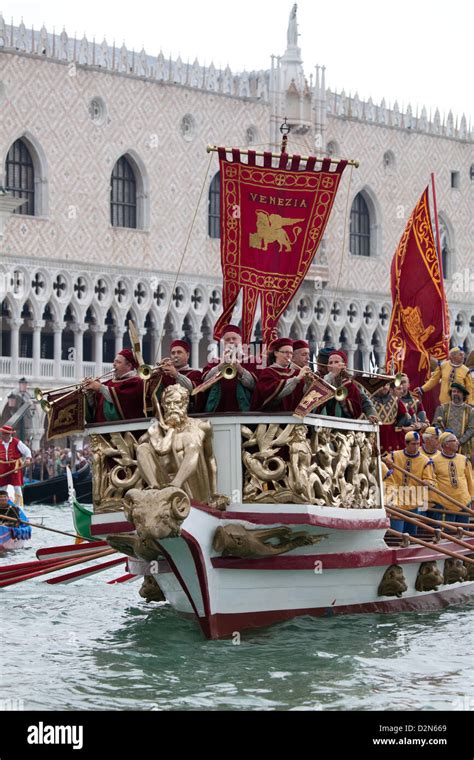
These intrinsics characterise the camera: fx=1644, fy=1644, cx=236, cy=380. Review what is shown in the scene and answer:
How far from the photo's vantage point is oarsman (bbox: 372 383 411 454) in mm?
10700

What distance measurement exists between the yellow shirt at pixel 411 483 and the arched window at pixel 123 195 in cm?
2029

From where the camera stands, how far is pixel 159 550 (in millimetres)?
8352

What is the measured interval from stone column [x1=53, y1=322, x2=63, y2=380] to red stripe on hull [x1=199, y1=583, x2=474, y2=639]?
1874cm

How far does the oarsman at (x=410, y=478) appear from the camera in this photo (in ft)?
36.6

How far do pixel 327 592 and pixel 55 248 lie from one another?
21.1m

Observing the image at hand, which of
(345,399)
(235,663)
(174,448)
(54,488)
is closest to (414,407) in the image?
(345,399)

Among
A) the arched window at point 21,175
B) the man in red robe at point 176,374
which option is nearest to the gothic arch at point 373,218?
the arched window at point 21,175

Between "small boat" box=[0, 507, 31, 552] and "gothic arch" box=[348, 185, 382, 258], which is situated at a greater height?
"gothic arch" box=[348, 185, 382, 258]

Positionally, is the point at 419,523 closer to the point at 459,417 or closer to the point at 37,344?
the point at 459,417

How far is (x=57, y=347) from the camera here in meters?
29.8

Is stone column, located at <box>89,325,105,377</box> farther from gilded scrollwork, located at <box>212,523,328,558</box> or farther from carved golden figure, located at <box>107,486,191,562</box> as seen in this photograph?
carved golden figure, located at <box>107,486,191,562</box>

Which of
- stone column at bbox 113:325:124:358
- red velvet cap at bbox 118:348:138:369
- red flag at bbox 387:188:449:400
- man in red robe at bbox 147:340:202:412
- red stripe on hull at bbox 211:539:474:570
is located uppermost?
stone column at bbox 113:325:124:358

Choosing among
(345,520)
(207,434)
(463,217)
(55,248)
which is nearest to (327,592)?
(345,520)

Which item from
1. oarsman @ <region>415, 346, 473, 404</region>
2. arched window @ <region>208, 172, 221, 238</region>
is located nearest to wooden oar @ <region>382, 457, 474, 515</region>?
oarsman @ <region>415, 346, 473, 404</region>
